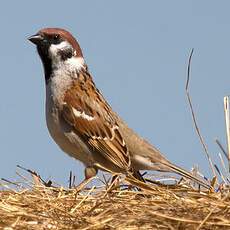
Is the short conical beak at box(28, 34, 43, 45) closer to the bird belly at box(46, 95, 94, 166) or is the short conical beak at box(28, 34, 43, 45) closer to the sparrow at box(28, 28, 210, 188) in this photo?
the sparrow at box(28, 28, 210, 188)

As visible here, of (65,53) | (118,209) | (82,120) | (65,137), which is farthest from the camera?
(65,53)

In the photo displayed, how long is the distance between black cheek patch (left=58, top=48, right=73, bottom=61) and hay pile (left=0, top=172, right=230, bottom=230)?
2.10 metres

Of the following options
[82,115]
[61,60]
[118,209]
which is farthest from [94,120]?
[118,209]

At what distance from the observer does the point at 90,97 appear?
556 centimetres

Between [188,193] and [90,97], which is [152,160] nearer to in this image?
[90,97]

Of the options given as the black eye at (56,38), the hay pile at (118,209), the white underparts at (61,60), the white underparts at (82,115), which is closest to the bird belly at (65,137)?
the white underparts at (82,115)

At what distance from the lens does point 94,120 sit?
5.54m

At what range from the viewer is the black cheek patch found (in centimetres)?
559

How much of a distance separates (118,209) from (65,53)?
8.65 feet

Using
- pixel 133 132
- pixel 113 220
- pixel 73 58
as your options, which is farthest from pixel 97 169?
pixel 113 220

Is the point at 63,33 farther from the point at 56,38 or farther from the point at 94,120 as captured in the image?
the point at 94,120

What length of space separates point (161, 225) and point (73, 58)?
2.91m

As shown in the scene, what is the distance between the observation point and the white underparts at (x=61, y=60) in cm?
555

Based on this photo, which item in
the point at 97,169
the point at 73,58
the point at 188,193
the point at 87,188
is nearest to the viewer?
the point at 188,193
